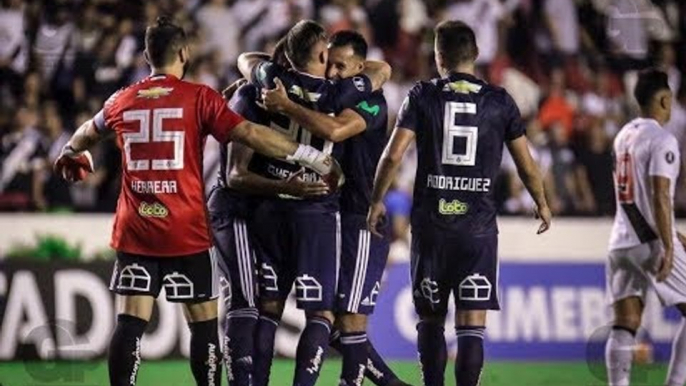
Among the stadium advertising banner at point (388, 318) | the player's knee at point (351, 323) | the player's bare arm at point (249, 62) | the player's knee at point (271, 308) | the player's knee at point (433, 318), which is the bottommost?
the stadium advertising banner at point (388, 318)

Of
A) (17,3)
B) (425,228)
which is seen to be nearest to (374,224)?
(425,228)

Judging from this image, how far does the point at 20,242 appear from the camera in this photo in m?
14.7

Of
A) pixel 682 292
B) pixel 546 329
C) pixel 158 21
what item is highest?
pixel 158 21

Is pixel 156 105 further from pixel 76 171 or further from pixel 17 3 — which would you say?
pixel 17 3

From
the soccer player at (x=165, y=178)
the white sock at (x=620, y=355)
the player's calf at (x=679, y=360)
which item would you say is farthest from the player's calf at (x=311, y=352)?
the player's calf at (x=679, y=360)

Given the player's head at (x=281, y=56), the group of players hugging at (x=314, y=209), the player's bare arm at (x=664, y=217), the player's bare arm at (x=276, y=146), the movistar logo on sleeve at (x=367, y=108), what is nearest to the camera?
the player's bare arm at (x=276, y=146)

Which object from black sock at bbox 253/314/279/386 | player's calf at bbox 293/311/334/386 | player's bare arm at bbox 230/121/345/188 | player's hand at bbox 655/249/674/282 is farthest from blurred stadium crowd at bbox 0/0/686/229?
player's bare arm at bbox 230/121/345/188

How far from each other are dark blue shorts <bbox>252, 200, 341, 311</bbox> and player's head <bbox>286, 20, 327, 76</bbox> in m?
0.85

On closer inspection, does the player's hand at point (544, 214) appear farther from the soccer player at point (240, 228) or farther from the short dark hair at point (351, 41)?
the short dark hair at point (351, 41)

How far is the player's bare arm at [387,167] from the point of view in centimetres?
958

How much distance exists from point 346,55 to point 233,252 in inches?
56.9

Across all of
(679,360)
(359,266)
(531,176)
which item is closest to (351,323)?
(359,266)

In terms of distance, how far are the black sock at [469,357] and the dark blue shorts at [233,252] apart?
132 centimetres

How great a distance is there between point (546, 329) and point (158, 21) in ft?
24.1
